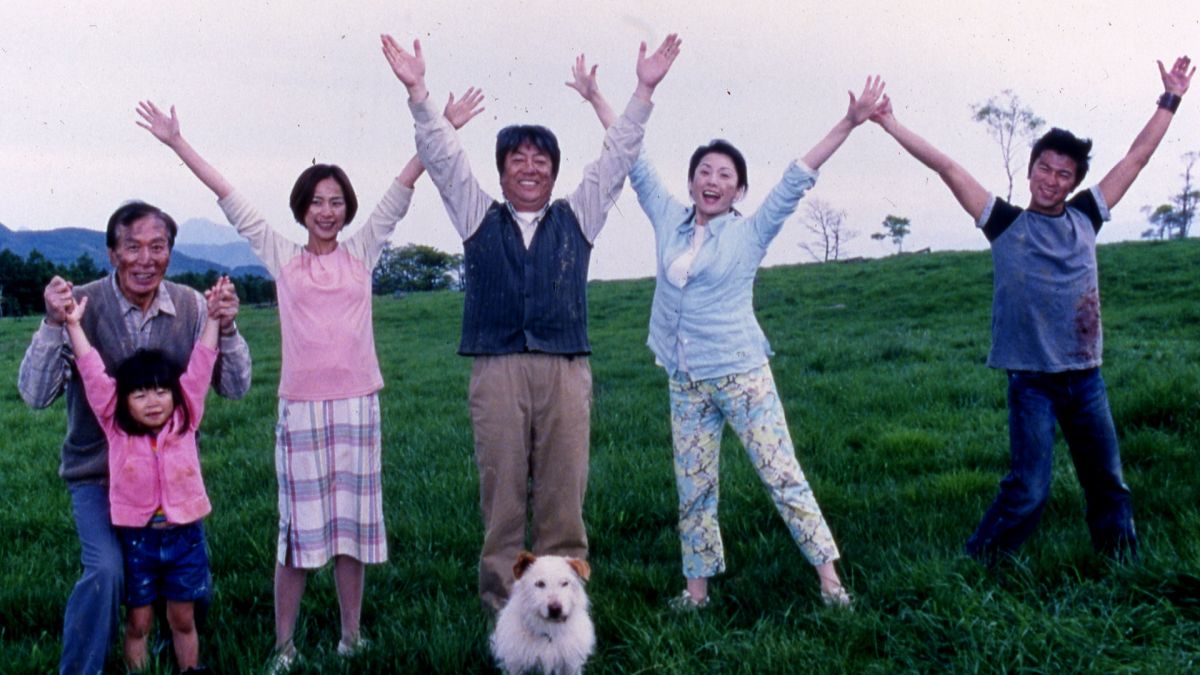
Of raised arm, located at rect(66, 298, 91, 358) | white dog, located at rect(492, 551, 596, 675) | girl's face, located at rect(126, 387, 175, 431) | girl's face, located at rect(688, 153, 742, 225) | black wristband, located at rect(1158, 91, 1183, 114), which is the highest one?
black wristband, located at rect(1158, 91, 1183, 114)

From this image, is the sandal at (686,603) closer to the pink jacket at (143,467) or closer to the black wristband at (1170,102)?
the pink jacket at (143,467)

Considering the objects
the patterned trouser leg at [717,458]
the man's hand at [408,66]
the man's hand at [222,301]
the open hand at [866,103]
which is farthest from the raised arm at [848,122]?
the man's hand at [222,301]

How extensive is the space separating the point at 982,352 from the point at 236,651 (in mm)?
11098

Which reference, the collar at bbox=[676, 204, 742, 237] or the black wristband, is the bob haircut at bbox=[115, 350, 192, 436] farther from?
the black wristband

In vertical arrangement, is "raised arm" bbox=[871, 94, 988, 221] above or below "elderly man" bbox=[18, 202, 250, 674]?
above

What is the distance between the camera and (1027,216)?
15.9ft

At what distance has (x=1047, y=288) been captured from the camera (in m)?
4.73

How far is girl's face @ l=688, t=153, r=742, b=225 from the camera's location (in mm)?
4734

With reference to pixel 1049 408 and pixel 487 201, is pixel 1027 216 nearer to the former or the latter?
pixel 1049 408

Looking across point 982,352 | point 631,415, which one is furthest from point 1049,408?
point 982,352

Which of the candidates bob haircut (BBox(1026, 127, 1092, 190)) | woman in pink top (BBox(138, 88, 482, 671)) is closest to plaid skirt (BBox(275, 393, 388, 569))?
woman in pink top (BBox(138, 88, 482, 671))

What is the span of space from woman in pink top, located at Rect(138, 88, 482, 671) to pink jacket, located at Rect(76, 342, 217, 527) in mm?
408

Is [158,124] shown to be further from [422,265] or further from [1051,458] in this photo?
[422,265]

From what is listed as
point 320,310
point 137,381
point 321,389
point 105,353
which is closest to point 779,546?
point 321,389
